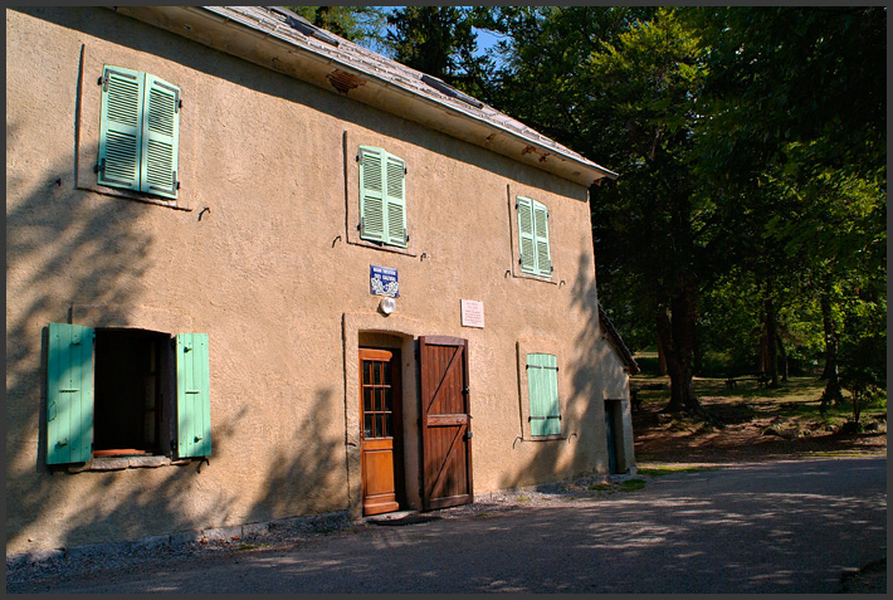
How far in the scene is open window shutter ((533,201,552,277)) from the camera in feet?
38.3

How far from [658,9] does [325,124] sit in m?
14.8

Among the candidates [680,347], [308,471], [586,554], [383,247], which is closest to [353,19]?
[680,347]

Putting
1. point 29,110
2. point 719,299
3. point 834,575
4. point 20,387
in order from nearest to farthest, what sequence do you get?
point 834,575 → point 20,387 → point 29,110 → point 719,299

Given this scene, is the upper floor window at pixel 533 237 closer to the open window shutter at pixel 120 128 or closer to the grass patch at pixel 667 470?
the grass patch at pixel 667 470

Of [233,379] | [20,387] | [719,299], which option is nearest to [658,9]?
[719,299]

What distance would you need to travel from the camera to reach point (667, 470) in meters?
14.1

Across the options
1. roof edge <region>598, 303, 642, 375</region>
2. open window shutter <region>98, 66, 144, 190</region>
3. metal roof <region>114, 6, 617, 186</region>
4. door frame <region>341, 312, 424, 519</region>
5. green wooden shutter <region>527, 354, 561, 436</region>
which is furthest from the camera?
roof edge <region>598, 303, 642, 375</region>

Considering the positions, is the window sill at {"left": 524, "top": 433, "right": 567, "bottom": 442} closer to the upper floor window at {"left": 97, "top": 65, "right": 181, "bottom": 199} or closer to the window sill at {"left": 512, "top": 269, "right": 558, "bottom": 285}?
the window sill at {"left": 512, "top": 269, "right": 558, "bottom": 285}

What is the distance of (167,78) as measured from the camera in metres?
7.37

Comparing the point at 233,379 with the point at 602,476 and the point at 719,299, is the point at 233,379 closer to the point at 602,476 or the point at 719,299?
the point at 602,476

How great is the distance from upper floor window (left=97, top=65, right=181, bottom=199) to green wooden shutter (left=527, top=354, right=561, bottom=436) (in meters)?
5.95

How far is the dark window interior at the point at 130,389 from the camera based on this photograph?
6.99 meters

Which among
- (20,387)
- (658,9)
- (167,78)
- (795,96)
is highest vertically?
(658,9)

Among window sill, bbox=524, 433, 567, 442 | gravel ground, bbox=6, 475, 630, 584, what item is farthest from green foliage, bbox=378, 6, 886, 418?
gravel ground, bbox=6, 475, 630, 584
